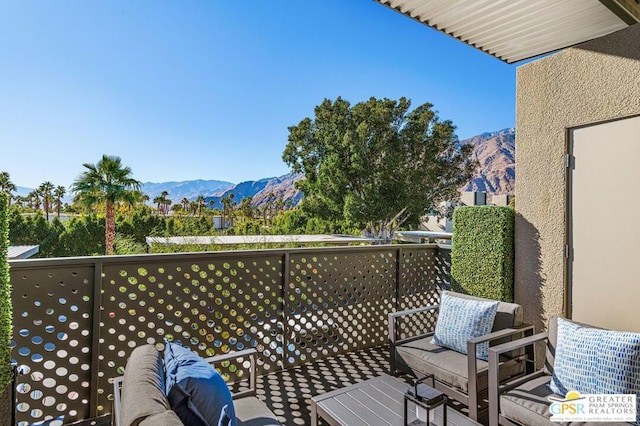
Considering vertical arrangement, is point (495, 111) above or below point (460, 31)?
above

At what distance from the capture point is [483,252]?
385 cm

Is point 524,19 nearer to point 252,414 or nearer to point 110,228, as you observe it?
point 252,414

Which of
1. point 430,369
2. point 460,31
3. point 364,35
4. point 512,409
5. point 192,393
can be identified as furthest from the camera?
point 364,35

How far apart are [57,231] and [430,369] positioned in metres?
19.3

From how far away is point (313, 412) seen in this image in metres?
2.13

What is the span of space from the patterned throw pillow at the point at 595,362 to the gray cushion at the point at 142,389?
2.18m

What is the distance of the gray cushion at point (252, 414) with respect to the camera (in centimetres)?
182

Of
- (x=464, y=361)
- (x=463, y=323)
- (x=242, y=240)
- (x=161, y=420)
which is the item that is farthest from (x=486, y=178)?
(x=161, y=420)

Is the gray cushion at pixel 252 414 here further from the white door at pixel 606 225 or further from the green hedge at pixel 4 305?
the white door at pixel 606 225

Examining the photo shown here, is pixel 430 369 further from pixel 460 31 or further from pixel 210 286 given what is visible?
pixel 460 31

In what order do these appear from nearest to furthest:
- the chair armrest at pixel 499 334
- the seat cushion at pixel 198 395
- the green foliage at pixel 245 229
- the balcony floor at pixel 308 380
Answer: the seat cushion at pixel 198 395, the chair armrest at pixel 499 334, the balcony floor at pixel 308 380, the green foliage at pixel 245 229

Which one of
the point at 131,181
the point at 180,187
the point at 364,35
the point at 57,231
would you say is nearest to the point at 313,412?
the point at 131,181

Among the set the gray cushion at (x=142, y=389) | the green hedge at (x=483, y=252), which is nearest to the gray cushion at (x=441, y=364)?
the green hedge at (x=483, y=252)

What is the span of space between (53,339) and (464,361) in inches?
118
